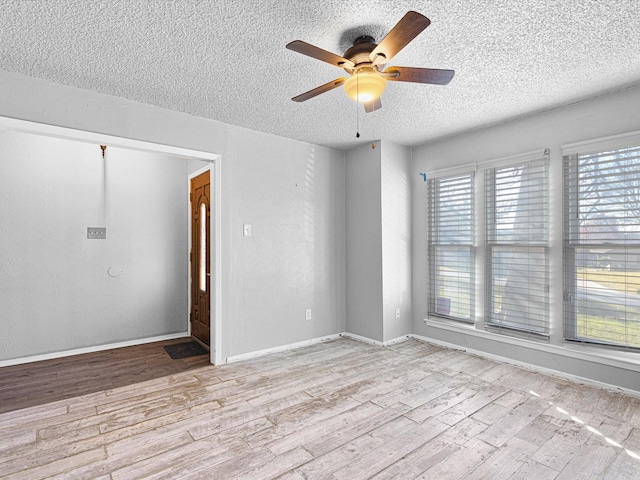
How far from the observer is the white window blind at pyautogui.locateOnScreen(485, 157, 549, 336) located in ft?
11.1

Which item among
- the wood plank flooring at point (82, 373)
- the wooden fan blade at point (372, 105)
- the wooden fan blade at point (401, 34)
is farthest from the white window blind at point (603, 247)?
the wood plank flooring at point (82, 373)

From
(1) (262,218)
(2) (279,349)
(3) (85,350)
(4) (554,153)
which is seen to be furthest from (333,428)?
(3) (85,350)

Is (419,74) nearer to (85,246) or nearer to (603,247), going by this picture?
(603,247)

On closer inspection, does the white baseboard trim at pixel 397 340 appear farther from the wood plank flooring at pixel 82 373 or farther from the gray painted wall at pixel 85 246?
the gray painted wall at pixel 85 246

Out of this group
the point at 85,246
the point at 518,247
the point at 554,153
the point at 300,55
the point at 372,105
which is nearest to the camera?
the point at 300,55

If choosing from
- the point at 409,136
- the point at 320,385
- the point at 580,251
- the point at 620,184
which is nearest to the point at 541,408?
the point at 580,251

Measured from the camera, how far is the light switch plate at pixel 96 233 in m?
4.13

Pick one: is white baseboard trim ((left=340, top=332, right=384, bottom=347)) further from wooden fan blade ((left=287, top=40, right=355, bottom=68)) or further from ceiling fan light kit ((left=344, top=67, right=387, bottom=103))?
wooden fan blade ((left=287, top=40, right=355, bottom=68))

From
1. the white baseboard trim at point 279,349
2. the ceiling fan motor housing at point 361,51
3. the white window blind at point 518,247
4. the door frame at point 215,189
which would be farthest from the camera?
the white baseboard trim at point 279,349

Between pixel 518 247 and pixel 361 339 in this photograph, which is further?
pixel 361 339

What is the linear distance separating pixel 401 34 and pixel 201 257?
12.1 ft

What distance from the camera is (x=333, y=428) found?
7.73 feet

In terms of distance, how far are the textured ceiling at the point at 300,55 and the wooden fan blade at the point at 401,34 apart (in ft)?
0.81

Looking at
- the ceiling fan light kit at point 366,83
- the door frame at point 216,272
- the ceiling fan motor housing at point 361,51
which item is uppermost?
the ceiling fan motor housing at point 361,51
